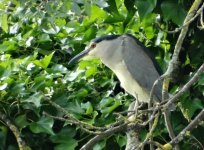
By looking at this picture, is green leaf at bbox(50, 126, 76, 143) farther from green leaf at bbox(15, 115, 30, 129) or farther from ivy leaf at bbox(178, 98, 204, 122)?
ivy leaf at bbox(178, 98, 204, 122)

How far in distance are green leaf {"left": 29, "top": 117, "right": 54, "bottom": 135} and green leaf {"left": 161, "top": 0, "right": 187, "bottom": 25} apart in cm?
76

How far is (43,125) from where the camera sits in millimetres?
3154

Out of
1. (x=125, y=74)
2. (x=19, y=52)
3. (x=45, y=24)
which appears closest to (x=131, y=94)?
(x=125, y=74)

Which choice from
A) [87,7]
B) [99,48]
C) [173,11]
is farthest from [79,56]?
[87,7]

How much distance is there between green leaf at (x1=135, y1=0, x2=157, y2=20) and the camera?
306 centimetres

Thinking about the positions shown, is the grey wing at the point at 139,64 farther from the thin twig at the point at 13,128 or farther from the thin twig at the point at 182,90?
the thin twig at the point at 182,90

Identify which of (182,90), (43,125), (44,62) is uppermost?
(182,90)

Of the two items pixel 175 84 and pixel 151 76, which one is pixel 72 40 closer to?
pixel 151 76

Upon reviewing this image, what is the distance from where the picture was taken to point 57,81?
3383mm

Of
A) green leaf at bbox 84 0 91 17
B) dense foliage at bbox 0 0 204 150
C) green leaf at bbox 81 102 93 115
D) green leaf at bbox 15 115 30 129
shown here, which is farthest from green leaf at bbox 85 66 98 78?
green leaf at bbox 84 0 91 17

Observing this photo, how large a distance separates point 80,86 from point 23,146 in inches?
25.6

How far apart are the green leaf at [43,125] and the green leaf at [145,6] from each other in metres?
0.67

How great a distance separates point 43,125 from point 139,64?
881 mm

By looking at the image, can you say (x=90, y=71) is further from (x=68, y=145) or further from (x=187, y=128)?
(x=187, y=128)
